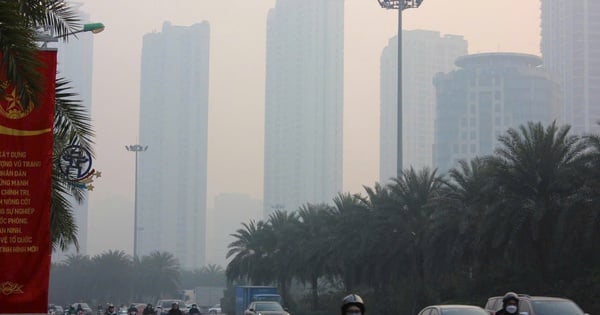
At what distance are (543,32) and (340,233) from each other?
148 meters

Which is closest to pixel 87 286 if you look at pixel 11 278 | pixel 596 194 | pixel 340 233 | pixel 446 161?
pixel 340 233

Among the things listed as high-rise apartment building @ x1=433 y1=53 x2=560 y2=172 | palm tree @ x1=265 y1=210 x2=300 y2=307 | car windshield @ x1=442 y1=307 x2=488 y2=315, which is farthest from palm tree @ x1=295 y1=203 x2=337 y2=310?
high-rise apartment building @ x1=433 y1=53 x2=560 y2=172

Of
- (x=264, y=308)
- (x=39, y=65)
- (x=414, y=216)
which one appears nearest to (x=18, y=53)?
(x=39, y=65)

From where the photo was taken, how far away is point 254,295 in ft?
194

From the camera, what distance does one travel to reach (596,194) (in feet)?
125

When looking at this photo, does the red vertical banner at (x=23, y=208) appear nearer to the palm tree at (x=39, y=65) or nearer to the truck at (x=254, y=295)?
the palm tree at (x=39, y=65)

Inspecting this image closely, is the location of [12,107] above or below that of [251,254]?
above

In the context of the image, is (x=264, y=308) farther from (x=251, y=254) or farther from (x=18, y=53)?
(x=251, y=254)

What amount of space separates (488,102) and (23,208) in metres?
161

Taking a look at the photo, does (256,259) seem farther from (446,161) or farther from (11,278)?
(446,161)

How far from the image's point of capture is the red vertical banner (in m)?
15.1

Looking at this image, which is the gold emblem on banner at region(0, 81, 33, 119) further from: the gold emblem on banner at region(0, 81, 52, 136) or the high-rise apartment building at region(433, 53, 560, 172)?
the high-rise apartment building at region(433, 53, 560, 172)

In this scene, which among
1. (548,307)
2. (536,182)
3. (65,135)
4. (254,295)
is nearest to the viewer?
(65,135)

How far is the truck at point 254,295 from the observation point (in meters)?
55.6
